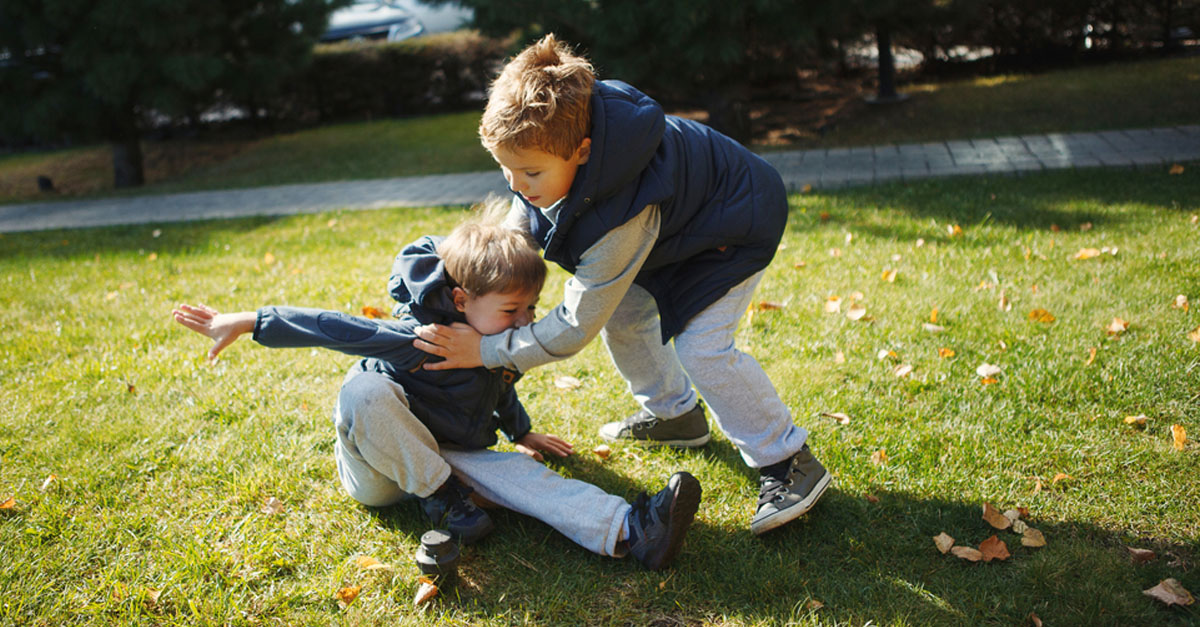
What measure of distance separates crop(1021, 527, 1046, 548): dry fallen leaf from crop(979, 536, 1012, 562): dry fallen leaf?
0.18 feet

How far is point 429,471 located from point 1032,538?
1.68 metres

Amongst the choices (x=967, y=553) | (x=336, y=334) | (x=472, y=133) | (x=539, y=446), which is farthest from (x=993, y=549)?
(x=472, y=133)

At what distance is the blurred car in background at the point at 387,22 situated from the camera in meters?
15.0

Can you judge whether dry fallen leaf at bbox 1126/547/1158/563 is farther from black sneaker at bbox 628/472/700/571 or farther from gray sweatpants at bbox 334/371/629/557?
gray sweatpants at bbox 334/371/629/557

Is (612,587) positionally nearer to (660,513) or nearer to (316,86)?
(660,513)

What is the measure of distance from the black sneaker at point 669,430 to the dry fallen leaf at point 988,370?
1.12m

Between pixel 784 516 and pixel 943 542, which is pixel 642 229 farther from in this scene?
pixel 943 542

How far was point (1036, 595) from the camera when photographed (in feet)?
6.70

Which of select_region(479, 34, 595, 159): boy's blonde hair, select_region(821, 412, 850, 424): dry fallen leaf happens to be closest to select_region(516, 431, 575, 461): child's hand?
select_region(821, 412, 850, 424): dry fallen leaf

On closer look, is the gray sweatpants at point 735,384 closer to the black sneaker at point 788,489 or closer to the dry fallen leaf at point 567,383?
the black sneaker at point 788,489

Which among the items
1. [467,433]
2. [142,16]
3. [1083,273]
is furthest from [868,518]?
[142,16]

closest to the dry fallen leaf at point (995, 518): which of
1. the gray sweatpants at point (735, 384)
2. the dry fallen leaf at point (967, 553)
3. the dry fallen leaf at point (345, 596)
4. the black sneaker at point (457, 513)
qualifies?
the dry fallen leaf at point (967, 553)

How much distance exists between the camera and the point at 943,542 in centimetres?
224

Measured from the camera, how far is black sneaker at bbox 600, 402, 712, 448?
2830 millimetres
